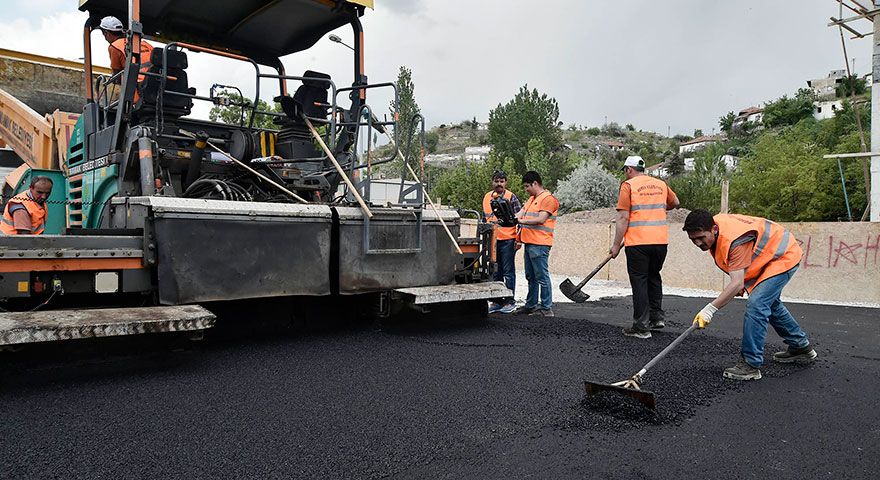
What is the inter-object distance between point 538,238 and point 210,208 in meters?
3.17

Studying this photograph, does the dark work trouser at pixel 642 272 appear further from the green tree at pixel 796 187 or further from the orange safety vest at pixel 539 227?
the green tree at pixel 796 187

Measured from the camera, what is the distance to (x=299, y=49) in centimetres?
549

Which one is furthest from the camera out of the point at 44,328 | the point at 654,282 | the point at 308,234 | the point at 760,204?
the point at 760,204

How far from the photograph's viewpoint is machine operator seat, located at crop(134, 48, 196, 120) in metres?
4.05

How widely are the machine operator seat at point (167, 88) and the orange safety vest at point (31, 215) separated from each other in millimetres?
1209

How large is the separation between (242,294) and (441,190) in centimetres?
2717

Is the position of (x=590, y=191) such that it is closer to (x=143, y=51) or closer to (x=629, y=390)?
(x=143, y=51)

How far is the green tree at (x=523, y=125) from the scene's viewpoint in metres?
49.0

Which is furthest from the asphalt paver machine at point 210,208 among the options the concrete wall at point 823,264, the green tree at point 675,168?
the green tree at point 675,168

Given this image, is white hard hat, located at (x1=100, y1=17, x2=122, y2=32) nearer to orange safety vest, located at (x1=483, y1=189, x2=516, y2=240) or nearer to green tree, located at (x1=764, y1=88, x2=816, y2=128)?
orange safety vest, located at (x1=483, y1=189, x2=516, y2=240)

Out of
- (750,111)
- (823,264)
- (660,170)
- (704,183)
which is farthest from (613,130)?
(823,264)

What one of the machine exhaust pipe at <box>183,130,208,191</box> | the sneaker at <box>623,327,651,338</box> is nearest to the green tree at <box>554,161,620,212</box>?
the sneaker at <box>623,327,651,338</box>

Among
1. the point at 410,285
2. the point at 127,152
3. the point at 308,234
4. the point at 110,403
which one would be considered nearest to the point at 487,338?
the point at 410,285

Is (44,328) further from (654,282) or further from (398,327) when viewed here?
(654,282)
